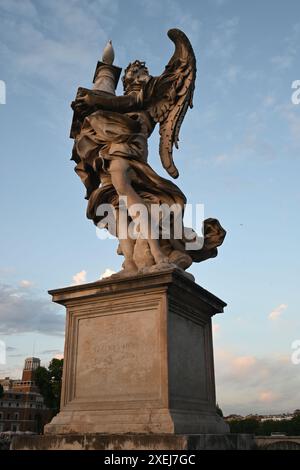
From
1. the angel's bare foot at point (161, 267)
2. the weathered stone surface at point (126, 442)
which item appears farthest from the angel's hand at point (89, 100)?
the weathered stone surface at point (126, 442)

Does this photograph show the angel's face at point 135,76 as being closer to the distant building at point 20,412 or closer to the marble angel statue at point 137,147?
the marble angel statue at point 137,147

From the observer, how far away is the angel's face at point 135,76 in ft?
26.1

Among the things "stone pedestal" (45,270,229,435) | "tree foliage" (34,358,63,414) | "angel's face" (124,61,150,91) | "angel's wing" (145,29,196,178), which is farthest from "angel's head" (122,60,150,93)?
"tree foliage" (34,358,63,414)

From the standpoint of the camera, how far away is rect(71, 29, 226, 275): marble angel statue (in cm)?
664

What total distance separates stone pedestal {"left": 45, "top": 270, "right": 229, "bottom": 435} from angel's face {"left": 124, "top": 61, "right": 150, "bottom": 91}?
398cm

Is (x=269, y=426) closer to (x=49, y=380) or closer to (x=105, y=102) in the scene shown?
(x=49, y=380)

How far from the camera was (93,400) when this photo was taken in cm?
550

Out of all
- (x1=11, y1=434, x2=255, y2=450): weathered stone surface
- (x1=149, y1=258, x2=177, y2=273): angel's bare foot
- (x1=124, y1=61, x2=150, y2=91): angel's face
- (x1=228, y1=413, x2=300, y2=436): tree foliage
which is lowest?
(x1=228, y1=413, x2=300, y2=436): tree foliage

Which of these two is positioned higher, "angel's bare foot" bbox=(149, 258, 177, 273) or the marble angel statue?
the marble angel statue

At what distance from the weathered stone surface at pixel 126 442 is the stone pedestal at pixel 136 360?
0.22 meters

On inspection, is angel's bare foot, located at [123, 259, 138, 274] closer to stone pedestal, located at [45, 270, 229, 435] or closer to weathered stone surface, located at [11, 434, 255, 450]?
stone pedestal, located at [45, 270, 229, 435]

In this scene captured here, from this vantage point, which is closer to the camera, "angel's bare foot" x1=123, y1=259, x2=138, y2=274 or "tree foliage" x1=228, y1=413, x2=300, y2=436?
"angel's bare foot" x1=123, y1=259, x2=138, y2=274

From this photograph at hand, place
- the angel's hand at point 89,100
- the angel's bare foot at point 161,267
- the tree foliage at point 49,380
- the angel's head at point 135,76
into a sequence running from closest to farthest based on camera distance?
1. the angel's bare foot at point 161,267
2. the angel's hand at point 89,100
3. the angel's head at point 135,76
4. the tree foliage at point 49,380

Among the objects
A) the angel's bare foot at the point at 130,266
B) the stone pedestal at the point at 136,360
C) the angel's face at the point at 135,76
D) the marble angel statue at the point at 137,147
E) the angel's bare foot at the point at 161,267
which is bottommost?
the stone pedestal at the point at 136,360
